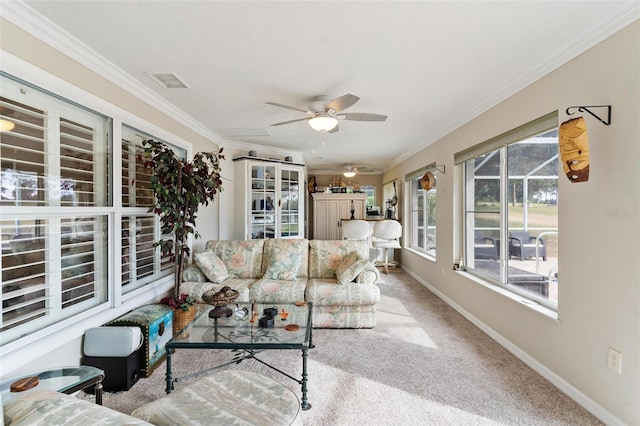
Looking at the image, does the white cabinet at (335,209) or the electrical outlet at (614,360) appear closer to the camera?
the electrical outlet at (614,360)

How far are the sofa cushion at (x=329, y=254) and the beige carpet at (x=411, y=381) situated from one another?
845 mm

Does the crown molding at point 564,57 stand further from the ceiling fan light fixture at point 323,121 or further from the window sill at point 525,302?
the window sill at point 525,302

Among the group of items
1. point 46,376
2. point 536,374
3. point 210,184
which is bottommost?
point 536,374

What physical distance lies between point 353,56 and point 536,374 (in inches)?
115

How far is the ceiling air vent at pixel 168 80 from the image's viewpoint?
2.50 metres

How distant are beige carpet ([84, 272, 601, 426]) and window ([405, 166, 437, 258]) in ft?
6.96

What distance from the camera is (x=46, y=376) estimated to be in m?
1.53

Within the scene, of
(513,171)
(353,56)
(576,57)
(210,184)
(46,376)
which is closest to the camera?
(46,376)

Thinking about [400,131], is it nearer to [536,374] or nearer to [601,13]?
[601,13]

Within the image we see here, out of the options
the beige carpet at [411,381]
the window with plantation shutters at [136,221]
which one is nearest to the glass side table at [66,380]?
the beige carpet at [411,381]

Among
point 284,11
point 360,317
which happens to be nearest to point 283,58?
point 284,11

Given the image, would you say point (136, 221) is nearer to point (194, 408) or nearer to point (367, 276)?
point (194, 408)

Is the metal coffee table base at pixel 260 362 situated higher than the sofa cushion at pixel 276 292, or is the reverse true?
the sofa cushion at pixel 276 292

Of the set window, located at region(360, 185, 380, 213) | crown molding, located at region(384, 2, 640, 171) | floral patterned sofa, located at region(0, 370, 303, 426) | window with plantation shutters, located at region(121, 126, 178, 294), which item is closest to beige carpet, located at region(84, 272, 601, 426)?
floral patterned sofa, located at region(0, 370, 303, 426)
